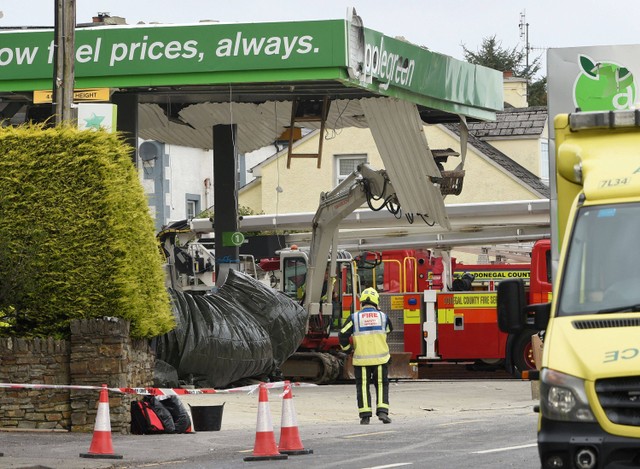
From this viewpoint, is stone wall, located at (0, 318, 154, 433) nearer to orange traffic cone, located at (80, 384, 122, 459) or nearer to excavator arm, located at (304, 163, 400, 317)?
orange traffic cone, located at (80, 384, 122, 459)

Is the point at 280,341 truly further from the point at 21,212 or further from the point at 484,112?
the point at 21,212

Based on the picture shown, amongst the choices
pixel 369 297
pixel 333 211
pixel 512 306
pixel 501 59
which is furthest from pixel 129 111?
pixel 501 59

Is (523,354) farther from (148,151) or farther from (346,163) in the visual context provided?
(346,163)

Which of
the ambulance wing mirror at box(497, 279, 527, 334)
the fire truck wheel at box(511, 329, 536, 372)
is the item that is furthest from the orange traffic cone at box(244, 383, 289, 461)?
the fire truck wheel at box(511, 329, 536, 372)

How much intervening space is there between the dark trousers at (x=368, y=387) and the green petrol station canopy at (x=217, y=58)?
5.78m

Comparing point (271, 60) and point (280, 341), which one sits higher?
point (271, 60)

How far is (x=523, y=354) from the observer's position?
31.0m

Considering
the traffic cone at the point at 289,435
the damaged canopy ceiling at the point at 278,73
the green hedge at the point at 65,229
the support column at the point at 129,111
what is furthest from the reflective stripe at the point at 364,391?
the support column at the point at 129,111

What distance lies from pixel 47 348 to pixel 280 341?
9704 mm

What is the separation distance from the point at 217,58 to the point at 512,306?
15086 millimetres

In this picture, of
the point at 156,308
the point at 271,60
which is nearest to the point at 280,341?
the point at 271,60

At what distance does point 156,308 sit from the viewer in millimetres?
19594

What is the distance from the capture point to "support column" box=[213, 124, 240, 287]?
30125 mm

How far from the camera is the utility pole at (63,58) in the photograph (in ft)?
65.1
